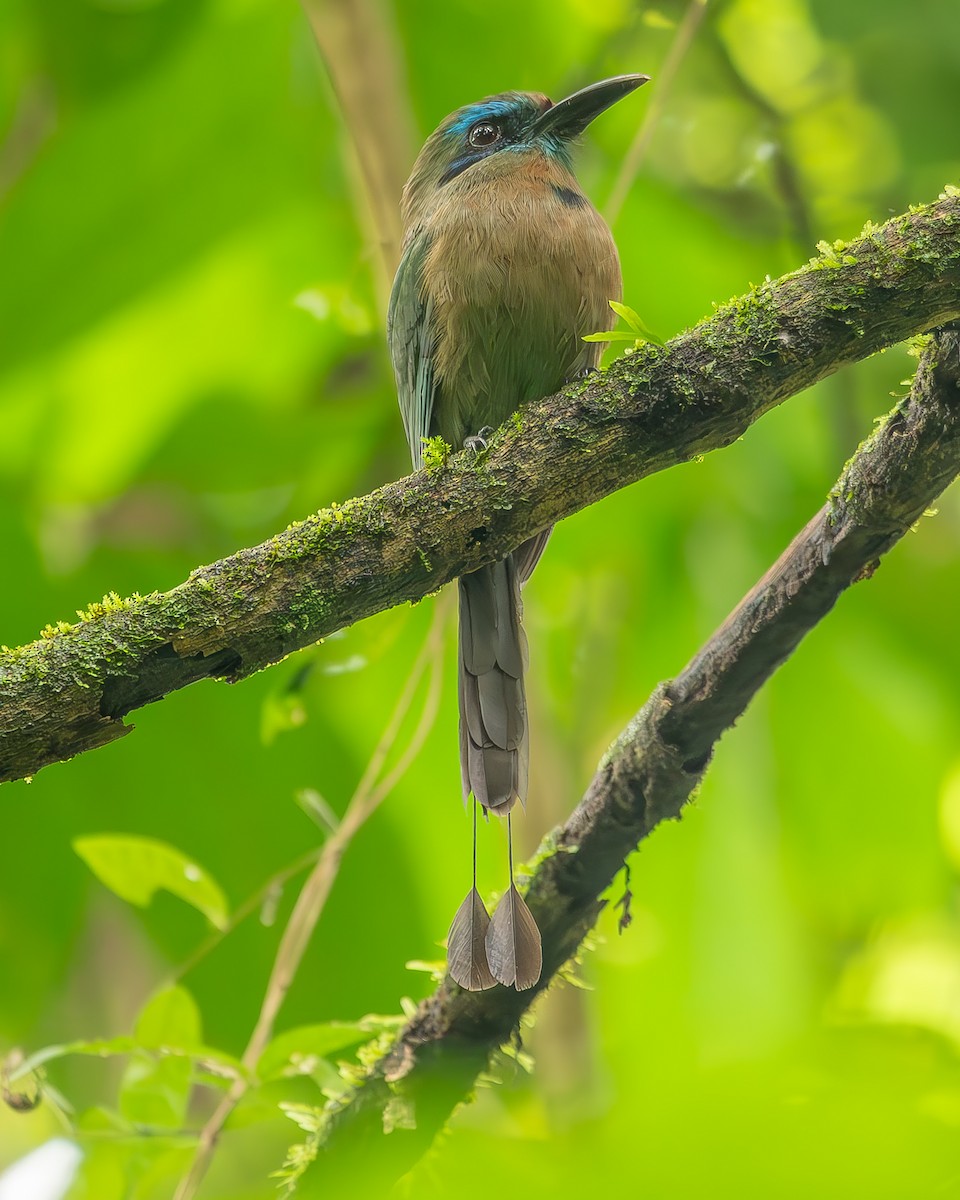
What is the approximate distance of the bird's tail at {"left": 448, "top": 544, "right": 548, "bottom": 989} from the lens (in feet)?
6.66

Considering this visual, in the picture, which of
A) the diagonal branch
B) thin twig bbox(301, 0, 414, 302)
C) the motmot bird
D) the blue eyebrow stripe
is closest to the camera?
the diagonal branch

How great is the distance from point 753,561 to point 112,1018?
283 centimetres

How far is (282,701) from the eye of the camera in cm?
288

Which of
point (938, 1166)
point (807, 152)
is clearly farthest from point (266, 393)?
point (938, 1166)

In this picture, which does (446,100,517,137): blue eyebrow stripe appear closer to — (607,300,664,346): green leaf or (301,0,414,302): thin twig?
(301,0,414,302): thin twig

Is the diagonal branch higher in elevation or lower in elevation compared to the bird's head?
lower

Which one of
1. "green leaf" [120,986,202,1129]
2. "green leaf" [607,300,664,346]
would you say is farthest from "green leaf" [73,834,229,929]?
"green leaf" [607,300,664,346]

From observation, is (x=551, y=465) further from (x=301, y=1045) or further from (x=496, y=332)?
(x=301, y=1045)

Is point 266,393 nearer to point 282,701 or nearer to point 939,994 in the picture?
point 282,701

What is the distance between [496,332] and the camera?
2.75 meters

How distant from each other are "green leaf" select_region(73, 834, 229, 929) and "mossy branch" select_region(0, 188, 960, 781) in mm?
703

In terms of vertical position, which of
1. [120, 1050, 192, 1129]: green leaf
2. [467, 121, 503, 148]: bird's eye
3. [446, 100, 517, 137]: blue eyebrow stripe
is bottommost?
[120, 1050, 192, 1129]: green leaf

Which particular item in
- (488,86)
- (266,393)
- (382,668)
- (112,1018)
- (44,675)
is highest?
(488,86)

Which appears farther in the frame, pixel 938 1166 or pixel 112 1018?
pixel 112 1018
